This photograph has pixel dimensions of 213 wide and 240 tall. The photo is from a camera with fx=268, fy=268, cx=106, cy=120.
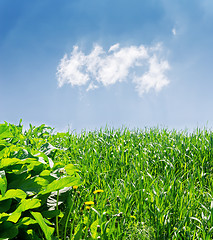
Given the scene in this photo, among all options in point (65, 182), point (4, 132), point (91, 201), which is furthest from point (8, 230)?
point (91, 201)

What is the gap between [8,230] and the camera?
1.95 m

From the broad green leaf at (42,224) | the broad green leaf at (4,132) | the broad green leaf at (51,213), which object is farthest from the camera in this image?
the broad green leaf at (4,132)

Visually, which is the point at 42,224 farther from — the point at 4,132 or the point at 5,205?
the point at 4,132

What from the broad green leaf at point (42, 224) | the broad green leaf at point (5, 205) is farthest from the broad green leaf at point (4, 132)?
the broad green leaf at point (42, 224)

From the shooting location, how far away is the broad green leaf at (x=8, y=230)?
1.93 m

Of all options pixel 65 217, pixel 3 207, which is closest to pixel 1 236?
pixel 3 207

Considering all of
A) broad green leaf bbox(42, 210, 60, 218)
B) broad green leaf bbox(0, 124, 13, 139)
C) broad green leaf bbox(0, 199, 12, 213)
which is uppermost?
broad green leaf bbox(0, 124, 13, 139)

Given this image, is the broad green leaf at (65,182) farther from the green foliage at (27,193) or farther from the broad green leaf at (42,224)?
the broad green leaf at (42,224)

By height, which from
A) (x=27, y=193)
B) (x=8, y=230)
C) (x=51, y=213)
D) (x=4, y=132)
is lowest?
(x=8, y=230)

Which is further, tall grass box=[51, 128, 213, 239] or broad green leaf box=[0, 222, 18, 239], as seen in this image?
tall grass box=[51, 128, 213, 239]

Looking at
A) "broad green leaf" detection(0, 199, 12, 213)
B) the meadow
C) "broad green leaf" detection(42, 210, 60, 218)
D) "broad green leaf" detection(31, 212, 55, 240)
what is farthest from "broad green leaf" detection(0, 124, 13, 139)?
"broad green leaf" detection(31, 212, 55, 240)

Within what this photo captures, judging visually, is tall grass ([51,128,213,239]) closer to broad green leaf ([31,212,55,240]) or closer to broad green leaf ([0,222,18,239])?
broad green leaf ([31,212,55,240])

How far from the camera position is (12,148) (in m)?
2.60

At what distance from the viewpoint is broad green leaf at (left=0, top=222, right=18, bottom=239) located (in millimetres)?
1927
